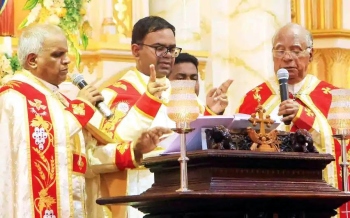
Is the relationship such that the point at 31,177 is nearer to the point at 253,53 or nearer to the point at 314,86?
the point at 314,86

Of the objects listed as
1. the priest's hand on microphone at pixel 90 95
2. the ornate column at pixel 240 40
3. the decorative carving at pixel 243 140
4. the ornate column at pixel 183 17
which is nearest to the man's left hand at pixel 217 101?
the priest's hand on microphone at pixel 90 95

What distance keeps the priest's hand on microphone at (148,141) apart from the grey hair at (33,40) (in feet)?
2.22

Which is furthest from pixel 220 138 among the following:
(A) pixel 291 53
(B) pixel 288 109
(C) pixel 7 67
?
(C) pixel 7 67

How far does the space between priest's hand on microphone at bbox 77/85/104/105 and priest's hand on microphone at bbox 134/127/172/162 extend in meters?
0.28

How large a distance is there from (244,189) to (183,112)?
0.42m

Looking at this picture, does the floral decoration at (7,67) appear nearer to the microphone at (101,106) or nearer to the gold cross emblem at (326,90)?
Answer: the microphone at (101,106)

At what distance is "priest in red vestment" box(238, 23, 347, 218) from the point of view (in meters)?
6.22

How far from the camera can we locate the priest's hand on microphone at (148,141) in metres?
5.53

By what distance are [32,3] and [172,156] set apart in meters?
2.74

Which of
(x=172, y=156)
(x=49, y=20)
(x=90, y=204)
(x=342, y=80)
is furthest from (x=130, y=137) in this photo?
(x=342, y=80)

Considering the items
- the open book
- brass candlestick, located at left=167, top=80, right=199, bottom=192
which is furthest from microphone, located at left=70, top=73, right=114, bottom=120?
brass candlestick, located at left=167, top=80, right=199, bottom=192

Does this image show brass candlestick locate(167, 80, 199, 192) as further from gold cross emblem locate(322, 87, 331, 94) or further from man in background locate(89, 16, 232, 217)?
gold cross emblem locate(322, 87, 331, 94)

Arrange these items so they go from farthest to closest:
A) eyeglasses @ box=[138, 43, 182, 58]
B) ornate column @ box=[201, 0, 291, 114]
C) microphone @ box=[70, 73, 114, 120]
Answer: ornate column @ box=[201, 0, 291, 114] → eyeglasses @ box=[138, 43, 182, 58] → microphone @ box=[70, 73, 114, 120]

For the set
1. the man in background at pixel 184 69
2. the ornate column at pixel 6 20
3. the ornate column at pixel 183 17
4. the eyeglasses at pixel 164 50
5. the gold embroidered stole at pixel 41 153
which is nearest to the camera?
the gold embroidered stole at pixel 41 153
